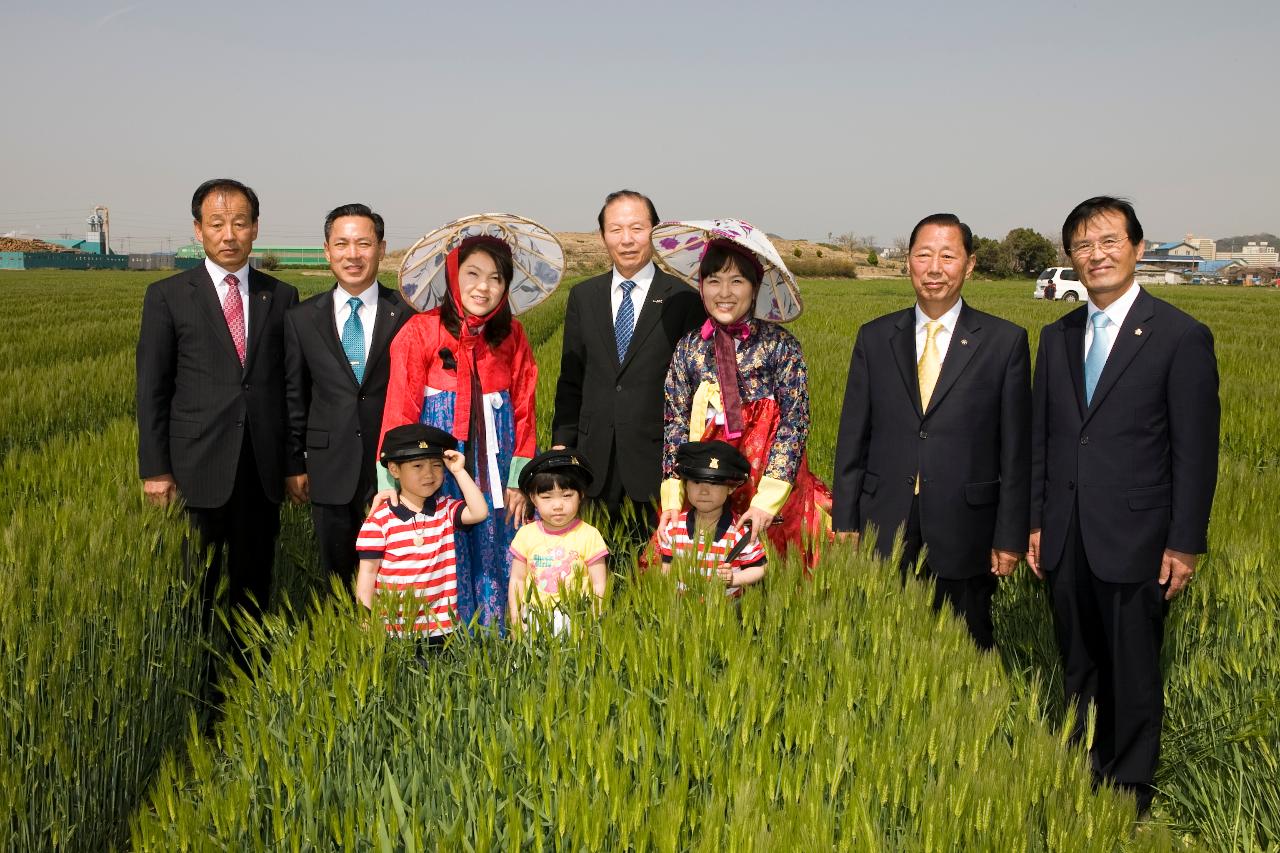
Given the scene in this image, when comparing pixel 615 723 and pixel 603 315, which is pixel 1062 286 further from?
pixel 615 723

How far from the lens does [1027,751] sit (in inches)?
70.7

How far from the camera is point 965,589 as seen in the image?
3195 mm

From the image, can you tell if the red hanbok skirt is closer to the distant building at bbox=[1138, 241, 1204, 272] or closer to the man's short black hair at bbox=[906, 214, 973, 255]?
the man's short black hair at bbox=[906, 214, 973, 255]

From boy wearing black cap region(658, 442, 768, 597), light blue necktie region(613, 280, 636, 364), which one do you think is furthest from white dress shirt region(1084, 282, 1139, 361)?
light blue necktie region(613, 280, 636, 364)

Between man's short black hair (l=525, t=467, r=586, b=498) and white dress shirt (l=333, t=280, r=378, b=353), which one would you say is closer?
man's short black hair (l=525, t=467, r=586, b=498)

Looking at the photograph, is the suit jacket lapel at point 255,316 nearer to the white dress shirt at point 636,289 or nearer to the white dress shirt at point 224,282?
the white dress shirt at point 224,282

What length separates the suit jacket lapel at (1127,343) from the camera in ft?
9.07

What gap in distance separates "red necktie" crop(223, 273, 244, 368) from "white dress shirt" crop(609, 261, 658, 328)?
1.46m

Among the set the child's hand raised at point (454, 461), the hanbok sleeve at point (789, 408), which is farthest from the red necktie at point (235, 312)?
the hanbok sleeve at point (789, 408)

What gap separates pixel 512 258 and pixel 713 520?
48.1 inches

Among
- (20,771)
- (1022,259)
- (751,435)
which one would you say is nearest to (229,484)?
(20,771)

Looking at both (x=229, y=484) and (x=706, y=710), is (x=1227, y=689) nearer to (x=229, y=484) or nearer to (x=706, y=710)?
(x=706, y=710)

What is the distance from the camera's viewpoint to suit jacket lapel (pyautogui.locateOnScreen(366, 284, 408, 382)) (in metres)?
3.60

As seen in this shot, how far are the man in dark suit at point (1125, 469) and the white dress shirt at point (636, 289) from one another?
156 centimetres
